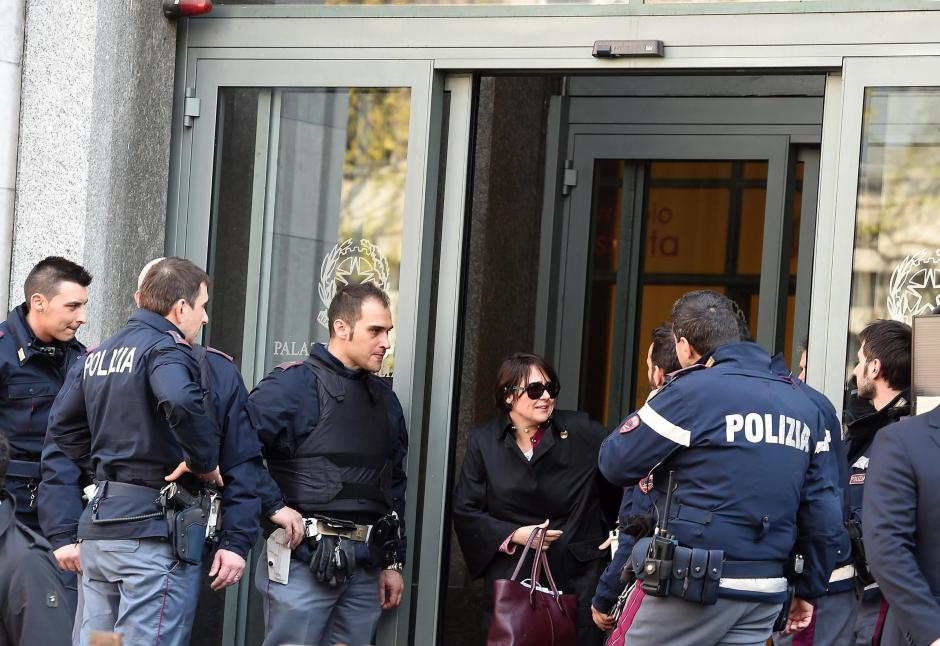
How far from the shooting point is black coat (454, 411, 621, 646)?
6.00 metres

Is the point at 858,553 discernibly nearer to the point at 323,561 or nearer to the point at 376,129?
the point at 323,561

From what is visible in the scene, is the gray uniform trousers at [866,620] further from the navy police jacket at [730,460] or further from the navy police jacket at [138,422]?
the navy police jacket at [138,422]

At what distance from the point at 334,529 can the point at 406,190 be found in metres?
1.61

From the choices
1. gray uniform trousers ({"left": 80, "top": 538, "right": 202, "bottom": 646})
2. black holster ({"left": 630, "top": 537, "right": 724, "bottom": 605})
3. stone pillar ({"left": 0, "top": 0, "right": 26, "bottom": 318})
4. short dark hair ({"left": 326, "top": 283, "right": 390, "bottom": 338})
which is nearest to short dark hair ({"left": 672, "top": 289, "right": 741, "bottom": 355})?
black holster ({"left": 630, "top": 537, "right": 724, "bottom": 605})

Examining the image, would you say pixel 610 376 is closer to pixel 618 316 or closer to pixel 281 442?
pixel 618 316

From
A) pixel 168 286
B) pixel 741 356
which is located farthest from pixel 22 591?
pixel 741 356

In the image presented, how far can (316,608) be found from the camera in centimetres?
566

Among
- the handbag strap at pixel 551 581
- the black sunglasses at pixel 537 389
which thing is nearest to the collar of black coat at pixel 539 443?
the black sunglasses at pixel 537 389

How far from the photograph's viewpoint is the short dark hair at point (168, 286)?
5.34 meters

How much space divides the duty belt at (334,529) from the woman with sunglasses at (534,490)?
1.75ft

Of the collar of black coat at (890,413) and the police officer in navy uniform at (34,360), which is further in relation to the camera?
the police officer in navy uniform at (34,360)

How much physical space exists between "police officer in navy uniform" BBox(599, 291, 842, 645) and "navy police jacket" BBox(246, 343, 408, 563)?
1451 millimetres

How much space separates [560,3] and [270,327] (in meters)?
2.02

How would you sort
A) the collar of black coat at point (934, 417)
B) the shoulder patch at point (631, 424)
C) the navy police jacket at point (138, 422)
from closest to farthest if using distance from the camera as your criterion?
1. the collar of black coat at point (934, 417)
2. the shoulder patch at point (631, 424)
3. the navy police jacket at point (138, 422)
